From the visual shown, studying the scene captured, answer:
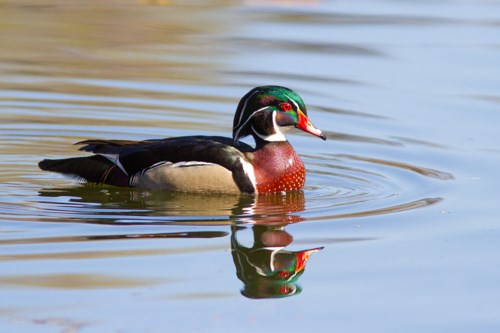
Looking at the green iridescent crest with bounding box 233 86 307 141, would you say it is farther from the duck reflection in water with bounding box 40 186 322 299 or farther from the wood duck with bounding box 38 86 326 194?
the duck reflection in water with bounding box 40 186 322 299

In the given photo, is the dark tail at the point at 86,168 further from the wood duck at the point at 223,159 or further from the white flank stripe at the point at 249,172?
the white flank stripe at the point at 249,172

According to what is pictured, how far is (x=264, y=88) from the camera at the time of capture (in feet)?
34.7

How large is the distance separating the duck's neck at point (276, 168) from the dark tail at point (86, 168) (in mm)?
1277

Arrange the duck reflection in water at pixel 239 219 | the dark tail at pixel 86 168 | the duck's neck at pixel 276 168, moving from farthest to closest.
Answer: the dark tail at pixel 86 168 < the duck's neck at pixel 276 168 < the duck reflection in water at pixel 239 219

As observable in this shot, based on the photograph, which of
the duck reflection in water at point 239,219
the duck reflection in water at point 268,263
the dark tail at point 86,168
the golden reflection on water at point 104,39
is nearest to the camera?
the duck reflection in water at point 268,263

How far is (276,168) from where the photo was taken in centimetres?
1052

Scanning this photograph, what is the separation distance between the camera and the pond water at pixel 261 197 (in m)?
7.22

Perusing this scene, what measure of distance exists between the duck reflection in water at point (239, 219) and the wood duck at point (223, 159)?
0.12 m

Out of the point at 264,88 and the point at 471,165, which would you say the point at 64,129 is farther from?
the point at 471,165

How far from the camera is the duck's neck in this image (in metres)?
10.5

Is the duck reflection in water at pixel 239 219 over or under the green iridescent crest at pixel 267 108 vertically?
under

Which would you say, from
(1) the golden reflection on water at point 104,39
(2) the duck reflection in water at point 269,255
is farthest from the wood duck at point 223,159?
(1) the golden reflection on water at point 104,39

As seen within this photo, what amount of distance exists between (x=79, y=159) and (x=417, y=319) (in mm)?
4663

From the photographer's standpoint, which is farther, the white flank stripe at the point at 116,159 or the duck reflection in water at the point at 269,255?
the white flank stripe at the point at 116,159
